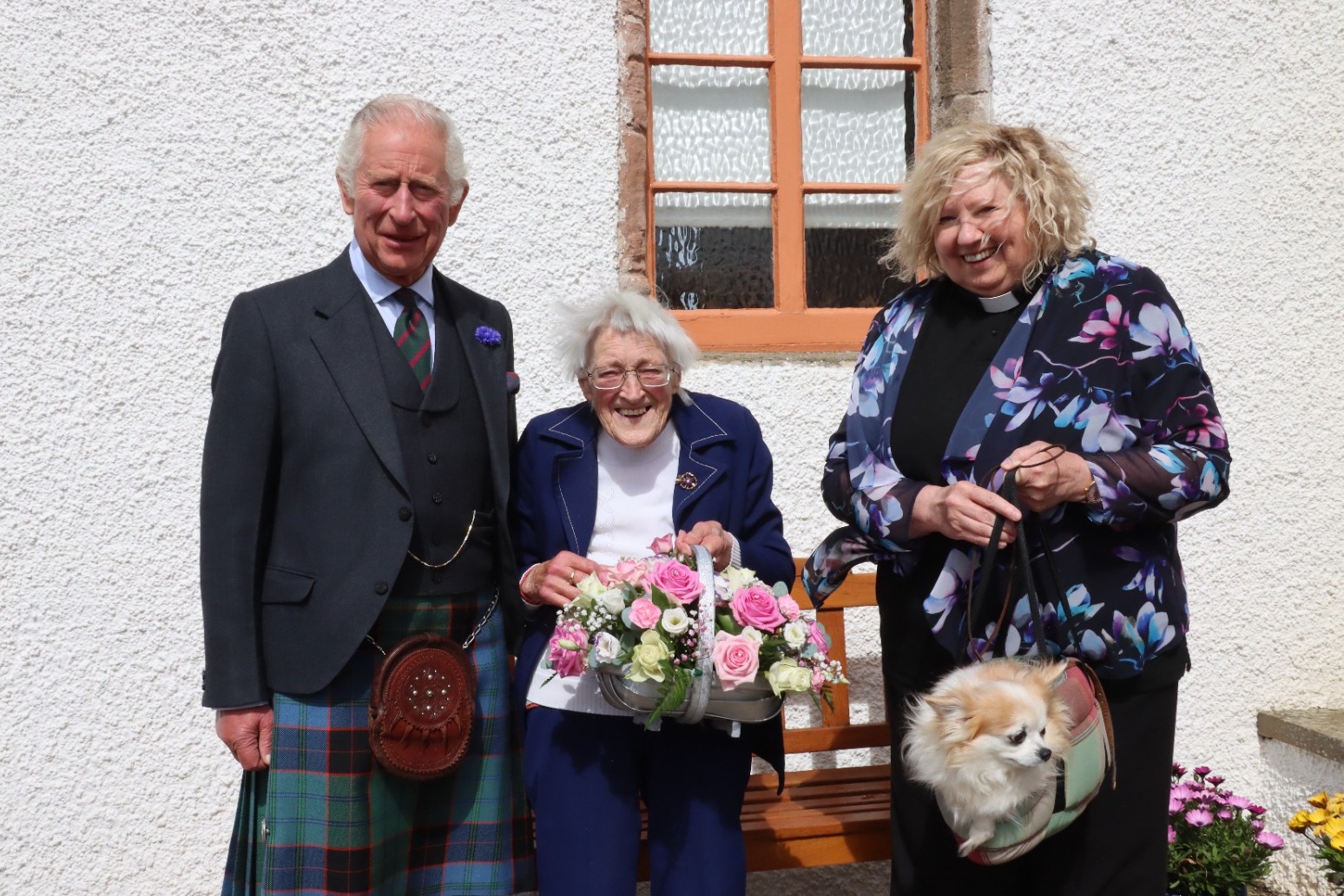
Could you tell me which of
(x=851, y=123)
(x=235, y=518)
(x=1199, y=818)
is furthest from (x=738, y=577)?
(x=851, y=123)

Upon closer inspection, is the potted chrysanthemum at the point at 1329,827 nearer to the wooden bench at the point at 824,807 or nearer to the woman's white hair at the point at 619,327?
the wooden bench at the point at 824,807

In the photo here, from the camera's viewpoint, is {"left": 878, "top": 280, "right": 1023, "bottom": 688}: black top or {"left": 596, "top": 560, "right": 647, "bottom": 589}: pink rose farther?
{"left": 878, "top": 280, "right": 1023, "bottom": 688}: black top

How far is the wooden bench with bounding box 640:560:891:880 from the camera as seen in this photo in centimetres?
334

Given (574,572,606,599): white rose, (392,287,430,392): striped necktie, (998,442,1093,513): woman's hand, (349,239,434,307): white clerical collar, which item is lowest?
(574,572,606,599): white rose

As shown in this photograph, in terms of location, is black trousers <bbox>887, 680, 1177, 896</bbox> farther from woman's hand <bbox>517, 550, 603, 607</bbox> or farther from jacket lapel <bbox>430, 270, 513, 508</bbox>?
jacket lapel <bbox>430, 270, 513, 508</bbox>

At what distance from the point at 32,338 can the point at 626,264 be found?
2.04 metres

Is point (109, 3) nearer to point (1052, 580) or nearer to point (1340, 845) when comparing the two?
point (1052, 580)

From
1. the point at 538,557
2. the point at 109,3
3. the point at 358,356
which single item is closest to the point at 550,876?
the point at 538,557

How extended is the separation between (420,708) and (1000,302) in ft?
5.05

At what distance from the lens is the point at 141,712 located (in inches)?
153

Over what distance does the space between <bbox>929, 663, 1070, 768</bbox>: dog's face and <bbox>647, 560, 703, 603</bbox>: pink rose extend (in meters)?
0.53

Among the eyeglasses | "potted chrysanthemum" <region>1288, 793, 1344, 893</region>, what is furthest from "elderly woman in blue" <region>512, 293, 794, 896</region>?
"potted chrysanthemum" <region>1288, 793, 1344, 893</region>

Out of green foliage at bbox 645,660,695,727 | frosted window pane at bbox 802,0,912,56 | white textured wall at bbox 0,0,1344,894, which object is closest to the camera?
green foliage at bbox 645,660,695,727

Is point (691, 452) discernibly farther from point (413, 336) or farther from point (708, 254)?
point (708, 254)
